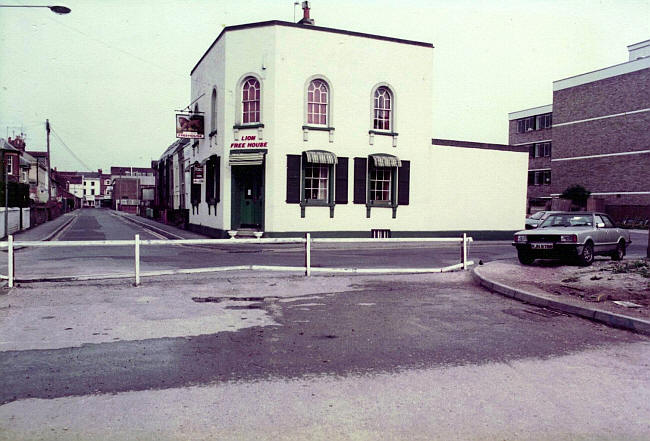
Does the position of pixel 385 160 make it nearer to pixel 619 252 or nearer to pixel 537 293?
pixel 619 252

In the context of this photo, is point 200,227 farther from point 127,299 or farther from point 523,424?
point 523,424

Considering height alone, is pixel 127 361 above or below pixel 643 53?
below

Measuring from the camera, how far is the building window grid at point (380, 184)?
72.9 feet

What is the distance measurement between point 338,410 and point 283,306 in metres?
4.04

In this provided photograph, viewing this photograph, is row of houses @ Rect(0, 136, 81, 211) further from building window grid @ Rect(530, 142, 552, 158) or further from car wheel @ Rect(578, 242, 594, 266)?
building window grid @ Rect(530, 142, 552, 158)

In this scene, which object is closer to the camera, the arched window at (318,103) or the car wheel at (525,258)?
the car wheel at (525,258)

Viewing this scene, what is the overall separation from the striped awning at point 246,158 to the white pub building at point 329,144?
5 centimetres

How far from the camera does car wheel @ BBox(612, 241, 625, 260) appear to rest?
561 inches

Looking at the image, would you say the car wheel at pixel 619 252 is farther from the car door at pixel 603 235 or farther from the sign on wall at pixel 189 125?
the sign on wall at pixel 189 125

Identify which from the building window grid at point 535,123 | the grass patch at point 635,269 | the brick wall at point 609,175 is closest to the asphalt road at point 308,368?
the grass patch at point 635,269

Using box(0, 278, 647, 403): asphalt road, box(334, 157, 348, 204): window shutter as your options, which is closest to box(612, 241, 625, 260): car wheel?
box(0, 278, 647, 403): asphalt road

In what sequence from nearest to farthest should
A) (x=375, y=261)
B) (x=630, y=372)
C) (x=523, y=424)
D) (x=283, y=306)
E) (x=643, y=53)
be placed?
(x=523, y=424) < (x=630, y=372) < (x=283, y=306) < (x=375, y=261) < (x=643, y=53)

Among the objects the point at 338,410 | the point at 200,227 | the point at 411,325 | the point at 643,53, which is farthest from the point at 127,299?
the point at 643,53

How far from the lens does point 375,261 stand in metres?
14.1
